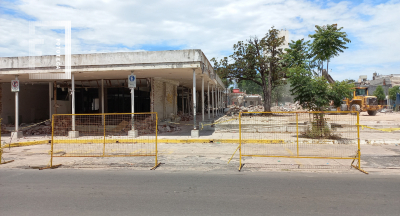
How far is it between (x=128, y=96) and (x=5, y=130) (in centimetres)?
887

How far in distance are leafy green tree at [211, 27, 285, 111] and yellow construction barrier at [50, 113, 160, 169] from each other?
1568cm

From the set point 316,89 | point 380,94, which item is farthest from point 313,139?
point 380,94

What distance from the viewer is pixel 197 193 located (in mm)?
5609

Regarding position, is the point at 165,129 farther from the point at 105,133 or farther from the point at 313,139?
the point at 313,139

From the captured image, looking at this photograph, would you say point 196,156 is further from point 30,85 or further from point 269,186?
point 30,85

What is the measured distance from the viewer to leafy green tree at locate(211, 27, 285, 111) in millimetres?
27891

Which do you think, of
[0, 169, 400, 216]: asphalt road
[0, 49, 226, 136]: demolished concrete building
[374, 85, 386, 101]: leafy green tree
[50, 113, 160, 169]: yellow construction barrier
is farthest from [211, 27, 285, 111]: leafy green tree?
[374, 85, 386, 101]: leafy green tree

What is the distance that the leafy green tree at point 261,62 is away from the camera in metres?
27.9

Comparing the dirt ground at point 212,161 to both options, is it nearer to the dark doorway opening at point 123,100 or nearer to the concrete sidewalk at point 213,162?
the concrete sidewalk at point 213,162

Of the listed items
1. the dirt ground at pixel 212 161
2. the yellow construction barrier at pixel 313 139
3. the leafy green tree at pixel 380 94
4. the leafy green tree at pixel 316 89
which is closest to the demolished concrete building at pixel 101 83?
the dirt ground at pixel 212 161

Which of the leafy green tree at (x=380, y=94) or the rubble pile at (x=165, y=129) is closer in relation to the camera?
the rubble pile at (x=165, y=129)

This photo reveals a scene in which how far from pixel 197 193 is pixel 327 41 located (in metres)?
15.2

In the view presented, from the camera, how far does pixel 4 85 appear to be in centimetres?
2006

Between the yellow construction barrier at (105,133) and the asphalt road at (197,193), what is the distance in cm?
447
